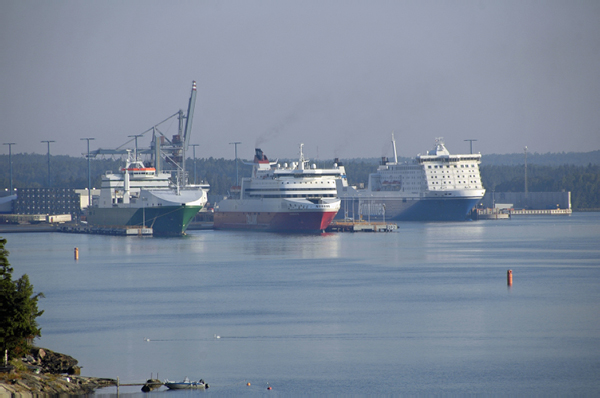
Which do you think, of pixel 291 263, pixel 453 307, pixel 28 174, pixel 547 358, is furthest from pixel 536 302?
pixel 28 174

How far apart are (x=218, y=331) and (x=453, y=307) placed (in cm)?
821

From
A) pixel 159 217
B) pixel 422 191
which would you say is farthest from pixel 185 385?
pixel 422 191

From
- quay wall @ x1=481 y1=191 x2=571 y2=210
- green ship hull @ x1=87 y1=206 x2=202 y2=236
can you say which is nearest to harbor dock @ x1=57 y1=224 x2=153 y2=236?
green ship hull @ x1=87 y1=206 x2=202 y2=236

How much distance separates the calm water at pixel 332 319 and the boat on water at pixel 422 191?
36.8 meters

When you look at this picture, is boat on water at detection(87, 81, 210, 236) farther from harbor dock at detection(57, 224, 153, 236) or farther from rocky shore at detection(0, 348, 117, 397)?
rocky shore at detection(0, 348, 117, 397)

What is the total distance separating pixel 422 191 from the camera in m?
85.2

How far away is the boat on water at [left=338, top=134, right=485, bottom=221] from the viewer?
84312 millimetres

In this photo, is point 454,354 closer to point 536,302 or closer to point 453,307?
point 453,307

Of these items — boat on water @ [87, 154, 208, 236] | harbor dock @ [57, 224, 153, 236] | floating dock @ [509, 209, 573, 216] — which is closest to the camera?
boat on water @ [87, 154, 208, 236]

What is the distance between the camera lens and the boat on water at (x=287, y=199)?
63344 millimetres

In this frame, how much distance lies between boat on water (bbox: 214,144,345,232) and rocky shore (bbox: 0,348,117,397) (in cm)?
4499

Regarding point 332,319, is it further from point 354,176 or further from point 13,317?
point 354,176

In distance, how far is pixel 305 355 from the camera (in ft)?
66.3

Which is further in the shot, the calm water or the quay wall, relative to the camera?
the quay wall
